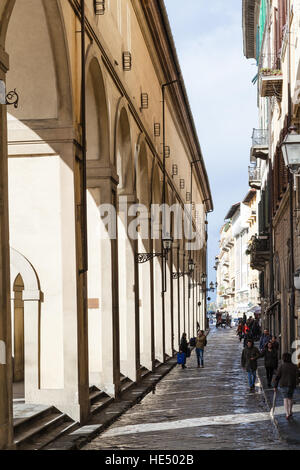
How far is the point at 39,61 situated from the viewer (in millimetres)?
14438

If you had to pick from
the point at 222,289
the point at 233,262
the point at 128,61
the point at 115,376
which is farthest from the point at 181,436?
the point at 222,289

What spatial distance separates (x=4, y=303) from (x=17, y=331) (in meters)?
11.0

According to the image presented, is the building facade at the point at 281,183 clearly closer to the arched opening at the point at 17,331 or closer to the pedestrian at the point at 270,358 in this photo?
the pedestrian at the point at 270,358

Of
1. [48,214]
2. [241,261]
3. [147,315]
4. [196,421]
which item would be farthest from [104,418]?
[241,261]

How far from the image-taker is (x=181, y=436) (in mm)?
14797

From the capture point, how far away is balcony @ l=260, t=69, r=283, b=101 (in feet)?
104

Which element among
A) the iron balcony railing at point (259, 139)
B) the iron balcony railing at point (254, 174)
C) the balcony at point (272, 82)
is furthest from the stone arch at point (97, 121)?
the iron balcony railing at point (254, 174)

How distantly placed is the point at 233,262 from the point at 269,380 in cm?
10338

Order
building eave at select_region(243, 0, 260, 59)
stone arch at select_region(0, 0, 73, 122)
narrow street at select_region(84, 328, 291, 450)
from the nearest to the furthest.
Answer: stone arch at select_region(0, 0, 73, 122) < narrow street at select_region(84, 328, 291, 450) < building eave at select_region(243, 0, 260, 59)

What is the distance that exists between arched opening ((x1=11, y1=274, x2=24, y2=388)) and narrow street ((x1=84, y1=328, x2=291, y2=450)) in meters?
2.93

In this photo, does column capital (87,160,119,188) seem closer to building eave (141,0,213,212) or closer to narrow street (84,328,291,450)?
narrow street (84,328,291,450)

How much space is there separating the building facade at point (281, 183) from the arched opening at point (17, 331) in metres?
7.16

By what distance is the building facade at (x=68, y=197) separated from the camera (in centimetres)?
1406

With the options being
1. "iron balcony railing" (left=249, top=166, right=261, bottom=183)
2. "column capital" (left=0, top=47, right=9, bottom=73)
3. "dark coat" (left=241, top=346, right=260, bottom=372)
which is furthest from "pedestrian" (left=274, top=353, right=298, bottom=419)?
"iron balcony railing" (left=249, top=166, right=261, bottom=183)
